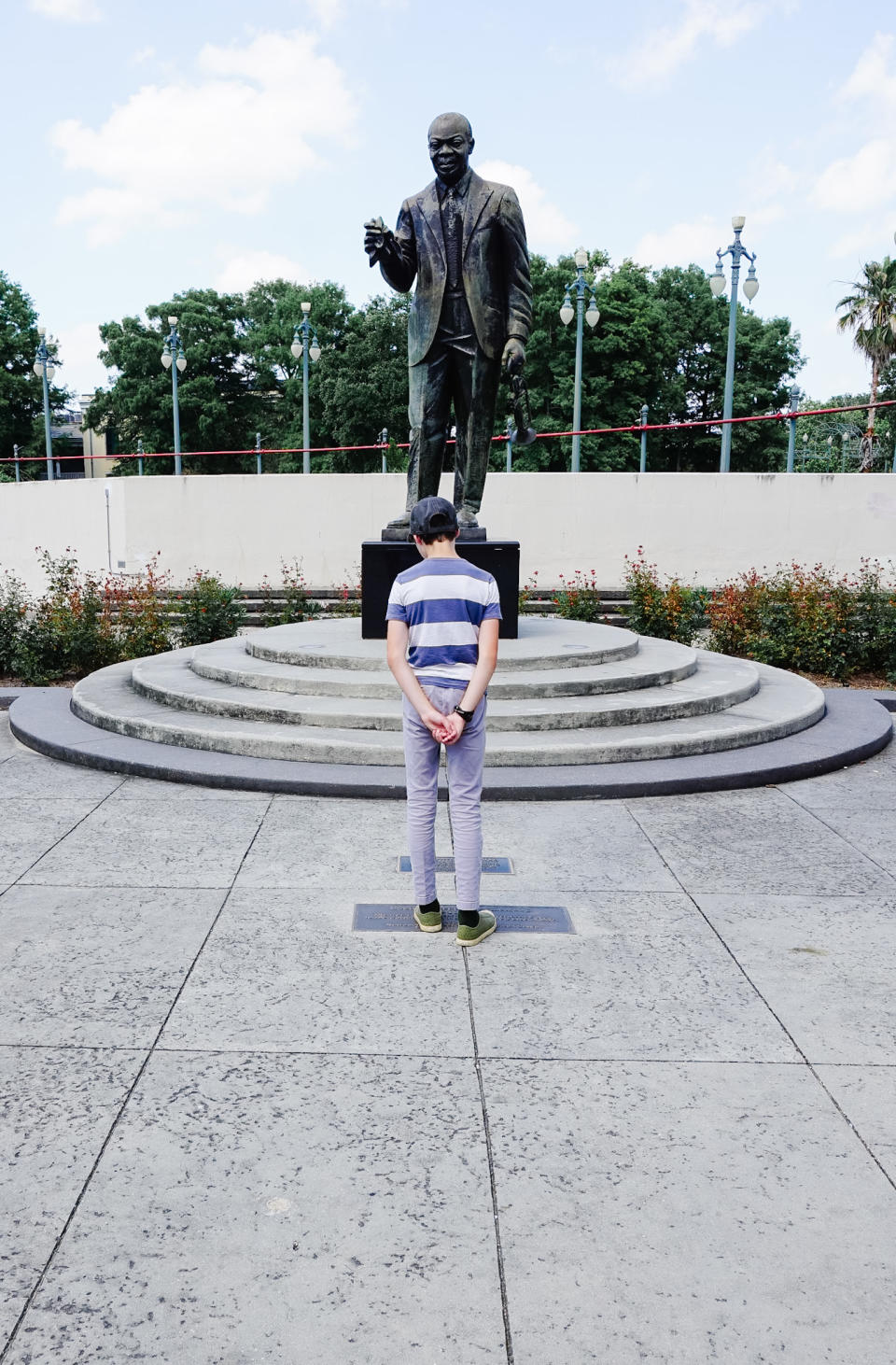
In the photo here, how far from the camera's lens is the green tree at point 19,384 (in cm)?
5719

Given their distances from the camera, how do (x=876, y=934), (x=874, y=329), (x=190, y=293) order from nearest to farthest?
(x=876, y=934) → (x=874, y=329) → (x=190, y=293)

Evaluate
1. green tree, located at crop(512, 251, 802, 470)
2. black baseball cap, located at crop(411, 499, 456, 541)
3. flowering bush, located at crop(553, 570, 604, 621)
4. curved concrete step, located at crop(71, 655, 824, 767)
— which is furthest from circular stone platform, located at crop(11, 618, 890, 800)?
green tree, located at crop(512, 251, 802, 470)

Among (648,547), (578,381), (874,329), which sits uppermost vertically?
(874,329)

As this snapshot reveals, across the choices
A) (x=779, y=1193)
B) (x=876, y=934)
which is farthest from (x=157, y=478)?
(x=779, y=1193)

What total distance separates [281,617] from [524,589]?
3291 mm

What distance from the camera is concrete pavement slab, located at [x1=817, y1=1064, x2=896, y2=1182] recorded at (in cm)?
264

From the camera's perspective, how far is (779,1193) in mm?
2439

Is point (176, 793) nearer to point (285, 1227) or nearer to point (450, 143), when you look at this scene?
point (285, 1227)

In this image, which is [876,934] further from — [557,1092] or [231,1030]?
[231,1030]

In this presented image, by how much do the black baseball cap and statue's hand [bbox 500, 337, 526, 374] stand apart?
446 centimetres

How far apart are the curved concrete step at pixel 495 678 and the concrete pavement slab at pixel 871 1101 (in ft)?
14.6

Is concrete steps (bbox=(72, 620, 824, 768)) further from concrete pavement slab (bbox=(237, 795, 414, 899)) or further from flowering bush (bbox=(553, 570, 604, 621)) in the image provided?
flowering bush (bbox=(553, 570, 604, 621))

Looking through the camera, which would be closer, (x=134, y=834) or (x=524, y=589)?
(x=134, y=834)

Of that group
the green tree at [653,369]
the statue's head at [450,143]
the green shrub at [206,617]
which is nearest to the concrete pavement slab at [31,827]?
the statue's head at [450,143]
